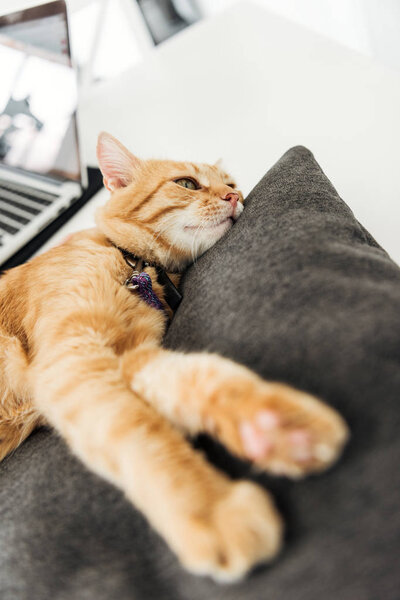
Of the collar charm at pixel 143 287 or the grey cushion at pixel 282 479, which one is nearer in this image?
the grey cushion at pixel 282 479

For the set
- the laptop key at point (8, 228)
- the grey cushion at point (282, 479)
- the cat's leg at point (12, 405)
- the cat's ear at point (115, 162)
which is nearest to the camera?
the grey cushion at point (282, 479)

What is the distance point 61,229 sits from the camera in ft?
6.45

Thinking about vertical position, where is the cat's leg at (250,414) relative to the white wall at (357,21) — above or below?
below

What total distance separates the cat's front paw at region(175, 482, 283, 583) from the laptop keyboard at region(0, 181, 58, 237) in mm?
1735

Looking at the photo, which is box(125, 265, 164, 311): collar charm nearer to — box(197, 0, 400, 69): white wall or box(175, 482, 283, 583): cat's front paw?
box(175, 482, 283, 583): cat's front paw

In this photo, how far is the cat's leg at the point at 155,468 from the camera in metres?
0.41

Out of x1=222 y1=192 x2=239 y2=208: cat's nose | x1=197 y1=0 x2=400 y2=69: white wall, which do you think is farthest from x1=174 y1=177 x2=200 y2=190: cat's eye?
x1=197 y1=0 x2=400 y2=69: white wall

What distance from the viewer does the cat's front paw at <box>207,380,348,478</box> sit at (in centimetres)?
42

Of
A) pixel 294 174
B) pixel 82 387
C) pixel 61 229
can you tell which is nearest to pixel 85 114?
pixel 61 229

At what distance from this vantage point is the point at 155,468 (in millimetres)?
502

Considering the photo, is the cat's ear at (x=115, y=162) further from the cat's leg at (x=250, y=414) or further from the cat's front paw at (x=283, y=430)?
the cat's front paw at (x=283, y=430)

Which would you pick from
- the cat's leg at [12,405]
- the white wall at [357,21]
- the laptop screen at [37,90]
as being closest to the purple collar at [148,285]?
the cat's leg at [12,405]

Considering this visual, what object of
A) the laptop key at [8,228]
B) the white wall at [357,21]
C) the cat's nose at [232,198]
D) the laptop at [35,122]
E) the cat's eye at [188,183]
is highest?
the white wall at [357,21]

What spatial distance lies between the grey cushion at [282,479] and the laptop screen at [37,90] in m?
1.51
